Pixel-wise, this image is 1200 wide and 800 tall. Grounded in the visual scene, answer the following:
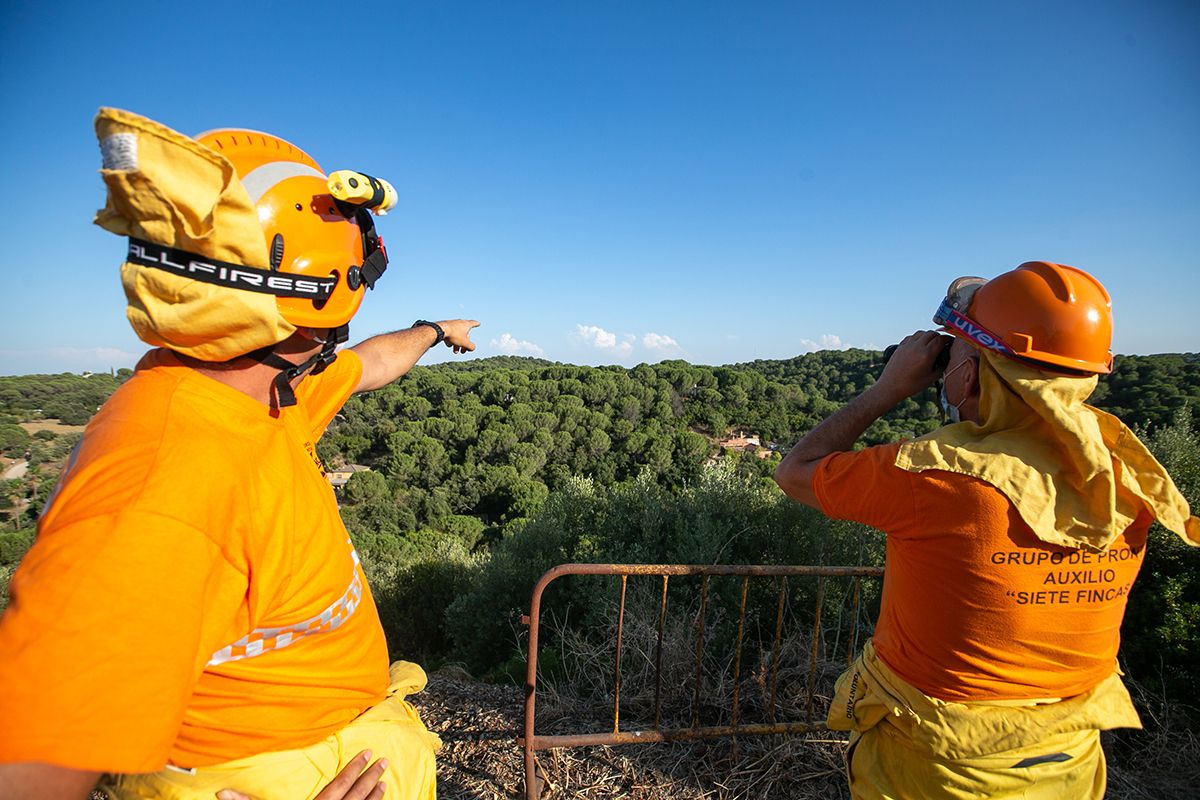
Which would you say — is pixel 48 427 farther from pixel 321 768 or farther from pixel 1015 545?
pixel 1015 545

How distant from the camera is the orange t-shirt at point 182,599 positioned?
0.77 m

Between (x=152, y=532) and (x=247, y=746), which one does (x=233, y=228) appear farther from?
(x=247, y=746)

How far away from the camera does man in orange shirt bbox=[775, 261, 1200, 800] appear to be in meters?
1.52

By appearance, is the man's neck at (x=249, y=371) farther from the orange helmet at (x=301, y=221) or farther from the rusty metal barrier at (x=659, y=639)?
the rusty metal barrier at (x=659, y=639)

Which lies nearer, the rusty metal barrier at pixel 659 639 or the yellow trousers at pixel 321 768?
the yellow trousers at pixel 321 768

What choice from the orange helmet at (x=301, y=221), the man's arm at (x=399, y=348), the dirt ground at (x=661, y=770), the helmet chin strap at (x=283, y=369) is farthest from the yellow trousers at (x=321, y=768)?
the dirt ground at (x=661, y=770)

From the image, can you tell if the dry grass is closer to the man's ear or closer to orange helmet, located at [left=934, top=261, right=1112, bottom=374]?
the man's ear

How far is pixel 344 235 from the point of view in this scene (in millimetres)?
1529

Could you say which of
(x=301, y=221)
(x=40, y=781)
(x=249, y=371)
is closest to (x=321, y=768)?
(x=40, y=781)

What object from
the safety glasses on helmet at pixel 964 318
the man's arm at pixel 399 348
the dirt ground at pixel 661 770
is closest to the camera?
the safety glasses on helmet at pixel 964 318

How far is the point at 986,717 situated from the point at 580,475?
22.2 metres

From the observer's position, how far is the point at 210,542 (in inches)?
37.8

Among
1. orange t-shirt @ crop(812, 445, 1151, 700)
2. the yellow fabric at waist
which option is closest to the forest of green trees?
orange t-shirt @ crop(812, 445, 1151, 700)

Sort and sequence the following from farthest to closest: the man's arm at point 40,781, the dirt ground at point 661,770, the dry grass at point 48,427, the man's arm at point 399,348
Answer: the dry grass at point 48,427 → the dirt ground at point 661,770 → the man's arm at point 399,348 → the man's arm at point 40,781
